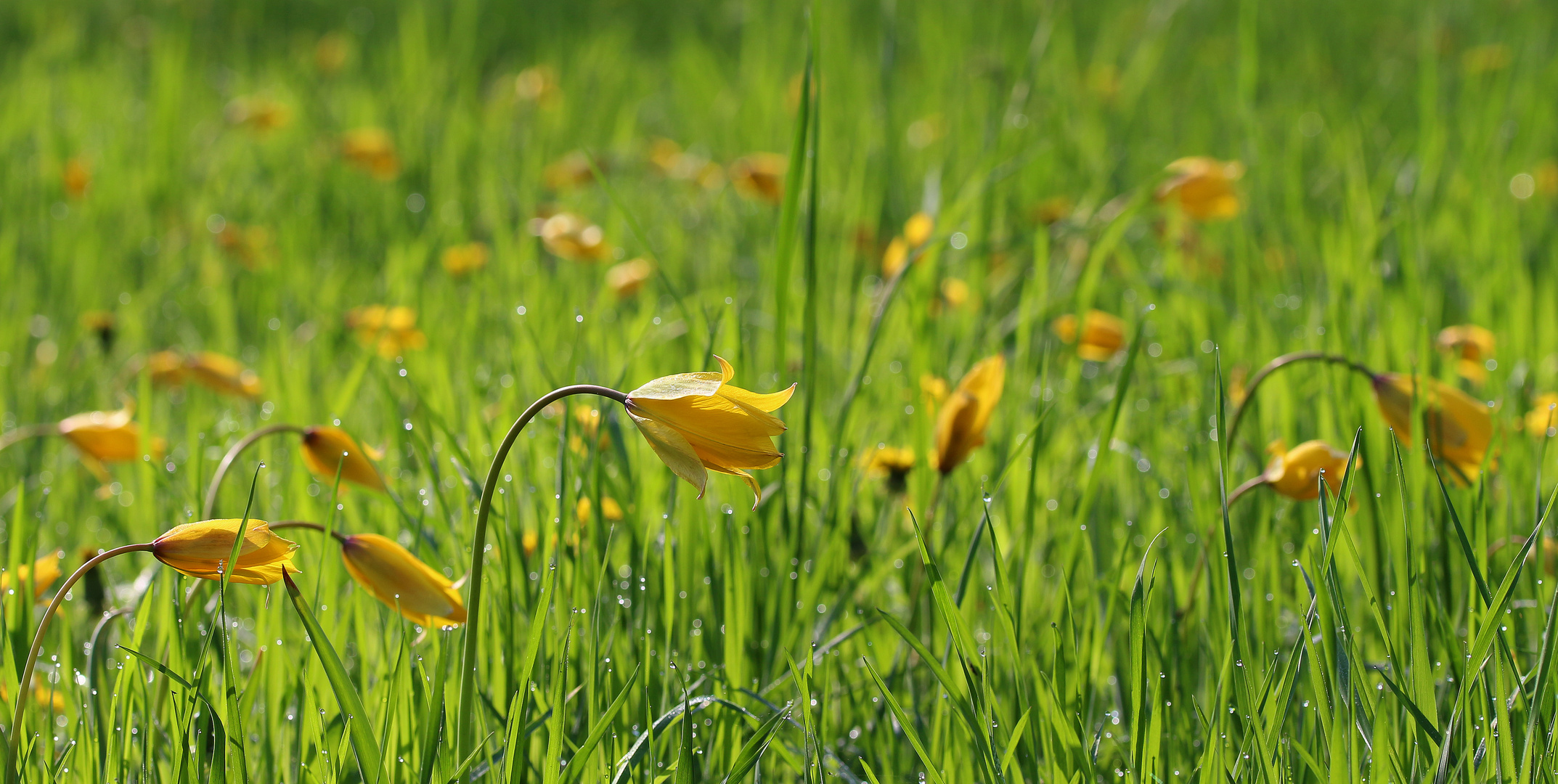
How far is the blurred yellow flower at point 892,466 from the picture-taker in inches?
46.1

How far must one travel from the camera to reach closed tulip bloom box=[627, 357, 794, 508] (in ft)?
2.27

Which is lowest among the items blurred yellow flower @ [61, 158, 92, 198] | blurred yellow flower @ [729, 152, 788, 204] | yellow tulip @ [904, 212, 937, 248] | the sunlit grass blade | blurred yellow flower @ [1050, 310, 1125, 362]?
the sunlit grass blade

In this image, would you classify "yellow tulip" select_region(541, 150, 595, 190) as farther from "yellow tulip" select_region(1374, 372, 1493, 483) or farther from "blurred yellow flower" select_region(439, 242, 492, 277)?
"yellow tulip" select_region(1374, 372, 1493, 483)

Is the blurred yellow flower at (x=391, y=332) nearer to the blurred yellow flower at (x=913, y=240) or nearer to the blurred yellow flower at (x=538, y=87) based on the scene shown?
the blurred yellow flower at (x=913, y=240)

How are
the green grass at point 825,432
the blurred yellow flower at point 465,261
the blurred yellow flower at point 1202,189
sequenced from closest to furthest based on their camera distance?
the green grass at point 825,432, the blurred yellow flower at point 1202,189, the blurred yellow flower at point 465,261

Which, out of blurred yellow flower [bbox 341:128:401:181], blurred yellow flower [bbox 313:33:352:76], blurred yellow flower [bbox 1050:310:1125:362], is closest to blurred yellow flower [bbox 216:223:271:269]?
blurred yellow flower [bbox 341:128:401:181]

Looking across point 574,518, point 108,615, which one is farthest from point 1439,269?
point 108,615

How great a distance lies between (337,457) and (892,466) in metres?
0.55

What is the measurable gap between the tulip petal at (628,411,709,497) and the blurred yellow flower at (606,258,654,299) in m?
1.06

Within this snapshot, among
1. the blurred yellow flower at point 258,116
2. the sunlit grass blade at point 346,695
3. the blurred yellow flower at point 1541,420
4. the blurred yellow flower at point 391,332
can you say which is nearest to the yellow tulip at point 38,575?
the sunlit grass blade at point 346,695

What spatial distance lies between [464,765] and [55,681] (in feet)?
1.58

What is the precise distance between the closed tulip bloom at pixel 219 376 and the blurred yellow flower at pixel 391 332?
0.56ft

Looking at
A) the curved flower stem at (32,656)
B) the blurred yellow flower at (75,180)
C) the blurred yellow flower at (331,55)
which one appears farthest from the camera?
the blurred yellow flower at (331,55)

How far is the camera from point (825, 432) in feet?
4.23
